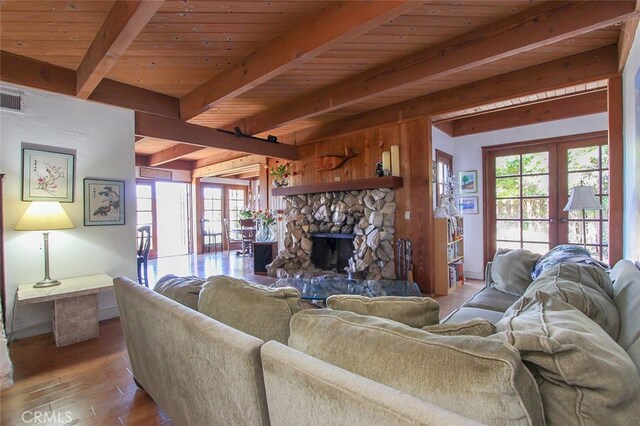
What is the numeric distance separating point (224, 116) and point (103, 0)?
2.60 metres

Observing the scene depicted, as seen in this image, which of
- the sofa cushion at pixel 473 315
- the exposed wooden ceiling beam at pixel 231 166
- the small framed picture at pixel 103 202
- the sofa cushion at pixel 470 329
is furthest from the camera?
the exposed wooden ceiling beam at pixel 231 166

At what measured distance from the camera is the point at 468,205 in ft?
17.2

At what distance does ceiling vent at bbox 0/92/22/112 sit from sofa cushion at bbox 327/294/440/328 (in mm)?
3485

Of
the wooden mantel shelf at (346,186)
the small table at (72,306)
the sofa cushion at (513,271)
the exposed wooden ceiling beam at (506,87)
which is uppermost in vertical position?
the exposed wooden ceiling beam at (506,87)

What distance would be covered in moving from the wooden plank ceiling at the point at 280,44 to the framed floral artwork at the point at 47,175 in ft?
2.08

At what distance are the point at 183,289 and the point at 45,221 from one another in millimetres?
1972

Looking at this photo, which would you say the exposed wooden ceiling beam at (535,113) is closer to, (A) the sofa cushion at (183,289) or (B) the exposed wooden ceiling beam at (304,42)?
(B) the exposed wooden ceiling beam at (304,42)

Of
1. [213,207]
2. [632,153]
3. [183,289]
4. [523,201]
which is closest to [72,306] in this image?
[183,289]

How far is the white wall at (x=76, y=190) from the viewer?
2.82m

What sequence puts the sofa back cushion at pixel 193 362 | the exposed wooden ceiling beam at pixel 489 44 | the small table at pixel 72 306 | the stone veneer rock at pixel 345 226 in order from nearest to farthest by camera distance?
the sofa back cushion at pixel 193 362 < the exposed wooden ceiling beam at pixel 489 44 < the small table at pixel 72 306 < the stone veneer rock at pixel 345 226

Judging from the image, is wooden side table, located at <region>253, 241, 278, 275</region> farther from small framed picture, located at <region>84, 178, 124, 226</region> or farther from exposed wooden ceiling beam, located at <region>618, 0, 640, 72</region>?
exposed wooden ceiling beam, located at <region>618, 0, 640, 72</region>

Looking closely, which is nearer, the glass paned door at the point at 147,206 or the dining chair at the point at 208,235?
the glass paned door at the point at 147,206

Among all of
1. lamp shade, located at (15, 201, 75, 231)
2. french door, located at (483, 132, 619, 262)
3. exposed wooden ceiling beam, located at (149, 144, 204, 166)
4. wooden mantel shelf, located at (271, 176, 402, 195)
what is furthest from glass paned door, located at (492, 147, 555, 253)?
lamp shade, located at (15, 201, 75, 231)

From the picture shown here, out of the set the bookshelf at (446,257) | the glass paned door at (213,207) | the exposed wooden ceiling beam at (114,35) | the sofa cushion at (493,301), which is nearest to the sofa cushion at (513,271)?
the sofa cushion at (493,301)
